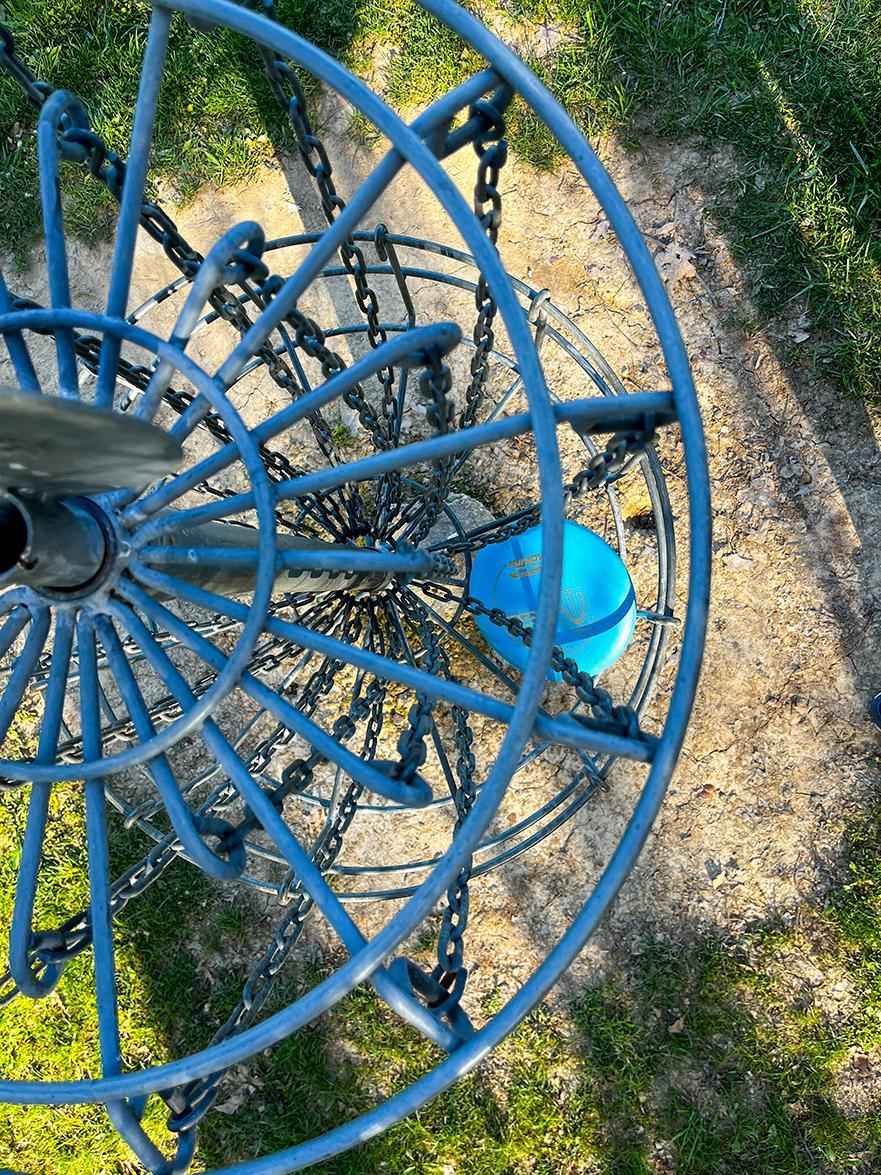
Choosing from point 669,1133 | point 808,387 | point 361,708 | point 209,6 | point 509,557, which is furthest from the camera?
point 808,387

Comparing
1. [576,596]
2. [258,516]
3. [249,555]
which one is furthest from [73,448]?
[576,596]

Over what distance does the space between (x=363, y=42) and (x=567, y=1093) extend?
468cm

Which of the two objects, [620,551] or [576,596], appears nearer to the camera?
[576,596]

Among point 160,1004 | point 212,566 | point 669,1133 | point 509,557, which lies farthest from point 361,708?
point 669,1133

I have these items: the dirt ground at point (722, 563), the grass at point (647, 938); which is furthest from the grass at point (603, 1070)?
the dirt ground at point (722, 563)

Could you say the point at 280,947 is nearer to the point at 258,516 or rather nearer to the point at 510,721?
the point at 510,721

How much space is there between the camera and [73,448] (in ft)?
4.05

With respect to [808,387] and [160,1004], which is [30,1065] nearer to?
[160,1004]

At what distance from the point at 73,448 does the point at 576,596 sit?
2356mm

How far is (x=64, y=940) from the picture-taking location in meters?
1.84

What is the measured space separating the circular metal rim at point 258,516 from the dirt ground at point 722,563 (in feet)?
8.39

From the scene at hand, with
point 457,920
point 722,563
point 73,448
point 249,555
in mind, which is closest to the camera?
point 73,448

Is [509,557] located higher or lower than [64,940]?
higher

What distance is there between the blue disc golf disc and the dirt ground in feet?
2.09
